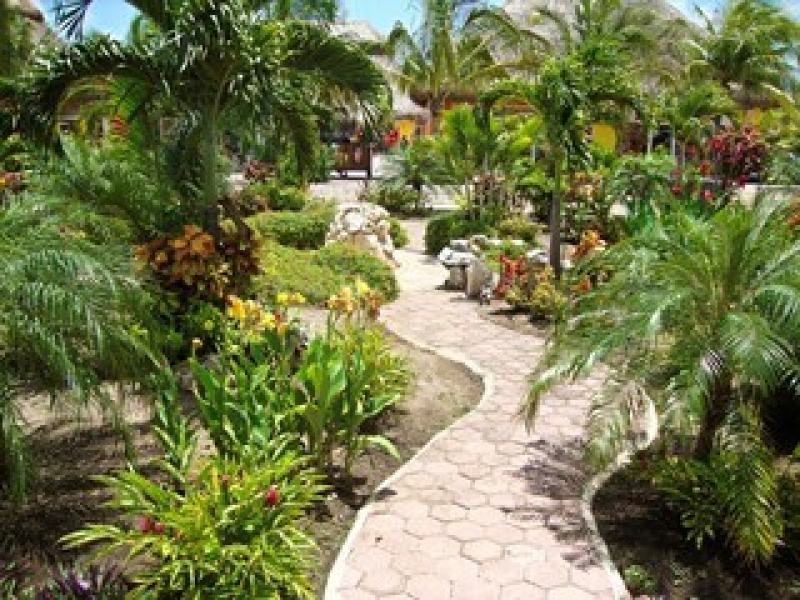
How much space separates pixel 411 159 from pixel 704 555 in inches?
642

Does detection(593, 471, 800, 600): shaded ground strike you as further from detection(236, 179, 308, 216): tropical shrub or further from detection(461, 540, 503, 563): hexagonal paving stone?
detection(236, 179, 308, 216): tropical shrub

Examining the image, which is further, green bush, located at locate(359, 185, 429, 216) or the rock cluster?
green bush, located at locate(359, 185, 429, 216)

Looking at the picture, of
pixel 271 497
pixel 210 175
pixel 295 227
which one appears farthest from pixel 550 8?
pixel 271 497

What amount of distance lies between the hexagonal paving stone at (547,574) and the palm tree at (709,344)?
0.68 meters

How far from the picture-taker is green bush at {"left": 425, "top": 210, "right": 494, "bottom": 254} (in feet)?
45.7

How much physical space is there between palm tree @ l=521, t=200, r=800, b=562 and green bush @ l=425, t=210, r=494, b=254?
9.39 metres

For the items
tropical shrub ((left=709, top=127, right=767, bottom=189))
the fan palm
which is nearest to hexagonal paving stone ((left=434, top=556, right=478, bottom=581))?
the fan palm

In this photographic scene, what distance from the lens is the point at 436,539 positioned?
427 centimetres

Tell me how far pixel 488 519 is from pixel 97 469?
259 centimetres

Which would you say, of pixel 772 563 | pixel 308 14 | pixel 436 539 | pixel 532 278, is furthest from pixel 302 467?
pixel 532 278

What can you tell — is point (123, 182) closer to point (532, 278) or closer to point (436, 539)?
point (436, 539)

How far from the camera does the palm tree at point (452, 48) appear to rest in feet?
76.2

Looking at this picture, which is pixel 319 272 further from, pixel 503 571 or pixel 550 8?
pixel 550 8

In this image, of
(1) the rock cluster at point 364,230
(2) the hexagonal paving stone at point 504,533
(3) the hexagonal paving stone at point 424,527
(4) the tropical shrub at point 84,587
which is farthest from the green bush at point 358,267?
(4) the tropical shrub at point 84,587
